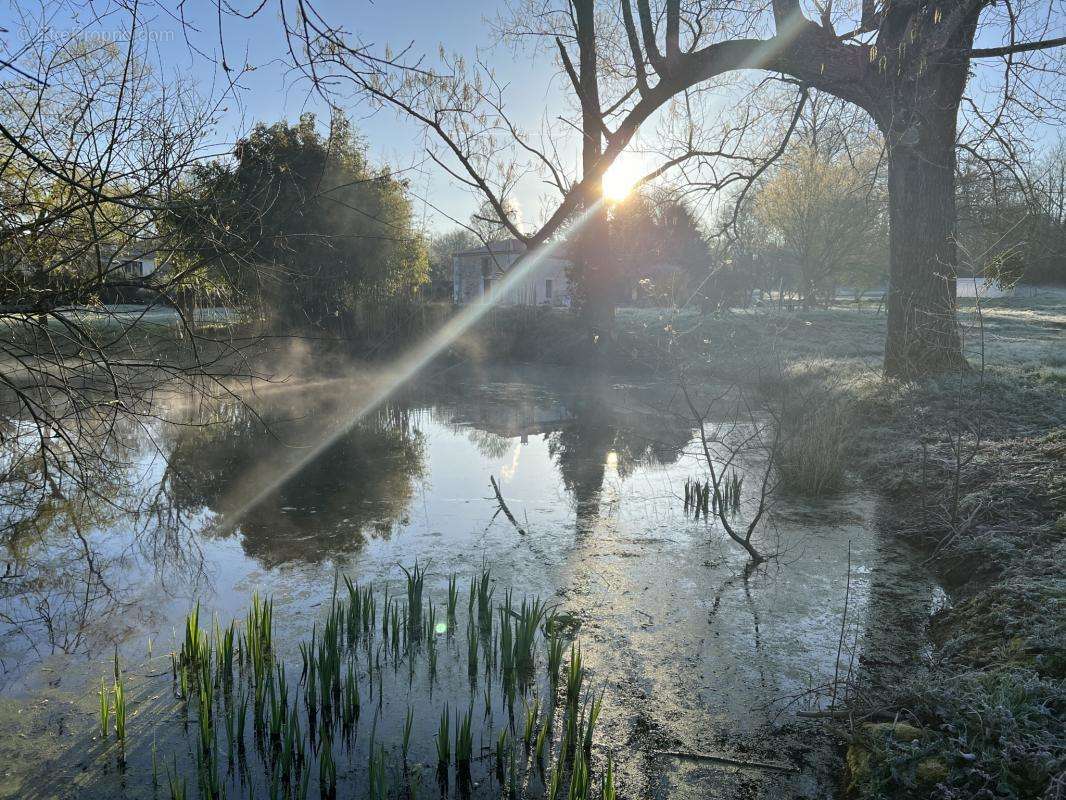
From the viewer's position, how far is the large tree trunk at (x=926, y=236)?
959cm

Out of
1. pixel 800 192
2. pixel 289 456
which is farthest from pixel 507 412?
pixel 800 192

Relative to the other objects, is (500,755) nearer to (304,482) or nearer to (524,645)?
(524,645)

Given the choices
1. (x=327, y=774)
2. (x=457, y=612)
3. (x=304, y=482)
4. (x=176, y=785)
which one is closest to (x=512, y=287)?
(x=304, y=482)

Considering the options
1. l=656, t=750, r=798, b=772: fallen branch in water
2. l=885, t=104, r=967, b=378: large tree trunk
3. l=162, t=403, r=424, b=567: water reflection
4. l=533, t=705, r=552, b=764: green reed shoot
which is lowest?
l=656, t=750, r=798, b=772: fallen branch in water

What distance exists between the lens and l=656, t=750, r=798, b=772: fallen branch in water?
11.0 ft

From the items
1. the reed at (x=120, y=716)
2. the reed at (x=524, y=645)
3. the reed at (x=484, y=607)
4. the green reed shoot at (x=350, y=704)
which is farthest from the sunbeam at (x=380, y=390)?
the reed at (x=120, y=716)

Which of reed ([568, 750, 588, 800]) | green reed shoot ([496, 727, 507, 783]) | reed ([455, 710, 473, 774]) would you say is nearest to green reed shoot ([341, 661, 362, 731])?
reed ([455, 710, 473, 774])

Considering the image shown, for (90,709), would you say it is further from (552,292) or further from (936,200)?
(552,292)

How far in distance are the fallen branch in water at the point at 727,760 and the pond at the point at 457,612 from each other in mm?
12

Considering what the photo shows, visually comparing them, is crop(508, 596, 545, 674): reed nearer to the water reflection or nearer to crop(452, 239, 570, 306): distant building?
the water reflection

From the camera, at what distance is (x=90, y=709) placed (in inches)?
147

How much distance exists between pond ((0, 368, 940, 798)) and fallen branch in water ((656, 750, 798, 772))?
0.01 meters

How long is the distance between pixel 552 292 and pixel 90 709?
38953mm

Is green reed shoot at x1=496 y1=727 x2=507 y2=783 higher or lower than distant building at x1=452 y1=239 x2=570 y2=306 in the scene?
lower
